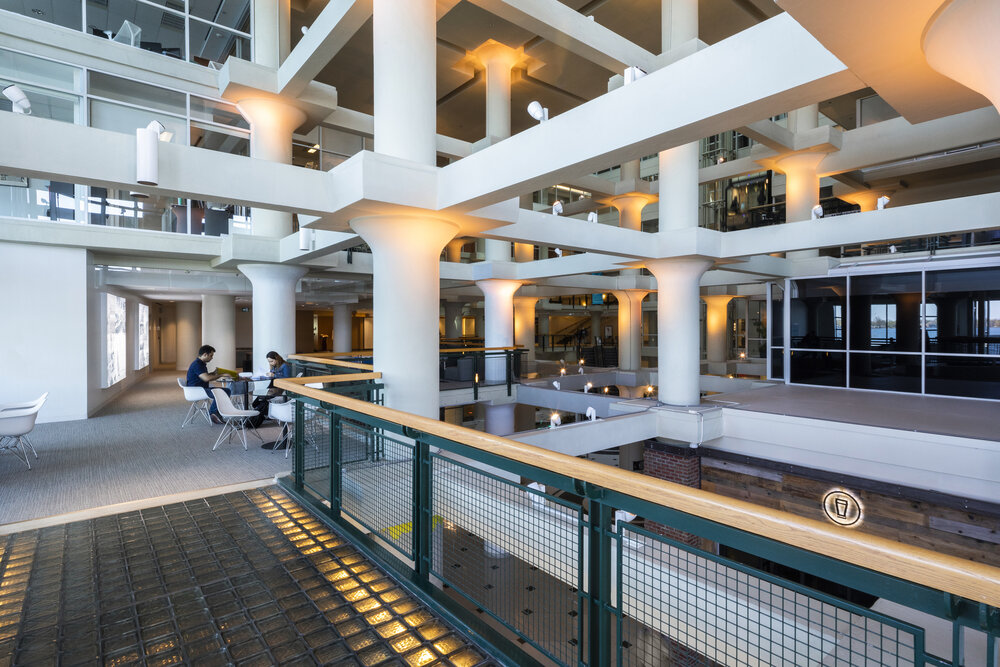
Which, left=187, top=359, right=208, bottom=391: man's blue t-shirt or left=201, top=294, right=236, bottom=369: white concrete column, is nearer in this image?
left=187, top=359, right=208, bottom=391: man's blue t-shirt

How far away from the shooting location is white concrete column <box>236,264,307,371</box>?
1088 centimetres

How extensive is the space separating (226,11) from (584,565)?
1648 centimetres

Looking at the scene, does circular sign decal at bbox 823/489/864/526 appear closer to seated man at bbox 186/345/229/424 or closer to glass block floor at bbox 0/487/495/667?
glass block floor at bbox 0/487/495/667

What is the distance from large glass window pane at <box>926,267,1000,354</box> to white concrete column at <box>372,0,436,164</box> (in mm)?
12057

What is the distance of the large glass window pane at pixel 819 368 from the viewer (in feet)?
43.8

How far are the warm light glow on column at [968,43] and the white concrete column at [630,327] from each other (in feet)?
52.5

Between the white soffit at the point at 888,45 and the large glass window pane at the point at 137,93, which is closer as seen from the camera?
the white soffit at the point at 888,45

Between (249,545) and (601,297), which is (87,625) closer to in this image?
(249,545)

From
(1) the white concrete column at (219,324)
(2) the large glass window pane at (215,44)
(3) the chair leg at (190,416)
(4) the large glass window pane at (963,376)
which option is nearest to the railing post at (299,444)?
(3) the chair leg at (190,416)

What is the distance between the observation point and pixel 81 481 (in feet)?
19.0

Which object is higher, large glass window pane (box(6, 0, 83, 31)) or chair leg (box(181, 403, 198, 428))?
large glass window pane (box(6, 0, 83, 31))

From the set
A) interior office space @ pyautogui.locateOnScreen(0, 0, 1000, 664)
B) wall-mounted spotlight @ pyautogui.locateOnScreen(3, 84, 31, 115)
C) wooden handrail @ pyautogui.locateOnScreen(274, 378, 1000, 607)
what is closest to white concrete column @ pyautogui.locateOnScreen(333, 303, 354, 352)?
interior office space @ pyautogui.locateOnScreen(0, 0, 1000, 664)

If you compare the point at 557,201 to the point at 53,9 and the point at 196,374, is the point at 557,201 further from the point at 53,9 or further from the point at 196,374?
the point at 53,9

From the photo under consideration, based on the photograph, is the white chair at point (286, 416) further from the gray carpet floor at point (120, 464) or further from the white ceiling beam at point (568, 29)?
the white ceiling beam at point (568, 29)
